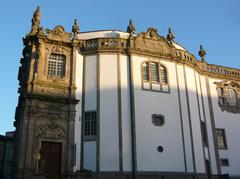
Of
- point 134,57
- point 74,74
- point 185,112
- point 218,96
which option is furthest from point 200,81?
point 74,74

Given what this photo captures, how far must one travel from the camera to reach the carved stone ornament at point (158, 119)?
73.3 feet

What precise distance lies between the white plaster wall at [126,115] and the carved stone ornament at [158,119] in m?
2.19

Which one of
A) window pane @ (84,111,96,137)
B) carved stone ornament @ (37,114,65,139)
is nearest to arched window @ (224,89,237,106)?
window pane @ (84,111,96,137)

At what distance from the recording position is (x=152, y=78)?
23.7 metres

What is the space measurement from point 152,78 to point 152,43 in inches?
127

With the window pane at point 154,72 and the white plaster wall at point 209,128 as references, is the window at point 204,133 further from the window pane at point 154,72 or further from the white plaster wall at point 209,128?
the window pane at point 154,72

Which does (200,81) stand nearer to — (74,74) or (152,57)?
(152,57)

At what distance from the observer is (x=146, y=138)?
2138 centimetres

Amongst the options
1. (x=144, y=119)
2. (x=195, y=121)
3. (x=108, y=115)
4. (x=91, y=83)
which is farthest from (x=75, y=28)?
(x=195, y=121)

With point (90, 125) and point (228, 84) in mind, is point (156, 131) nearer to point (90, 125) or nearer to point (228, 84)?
point (90, 125)

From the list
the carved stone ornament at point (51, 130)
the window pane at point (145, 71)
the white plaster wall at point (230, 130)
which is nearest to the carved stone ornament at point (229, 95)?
the white plaster wall at point (230, 130)

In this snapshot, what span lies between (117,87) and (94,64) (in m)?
2.61

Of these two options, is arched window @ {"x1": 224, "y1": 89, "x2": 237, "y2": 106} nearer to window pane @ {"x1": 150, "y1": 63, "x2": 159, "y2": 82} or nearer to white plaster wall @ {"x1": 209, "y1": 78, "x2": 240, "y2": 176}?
white plaster wall @ {"x1": 209, "y1": 78, "x2": 240, "y2": 176}

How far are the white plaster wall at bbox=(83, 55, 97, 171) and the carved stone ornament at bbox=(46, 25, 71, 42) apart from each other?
2.18m
